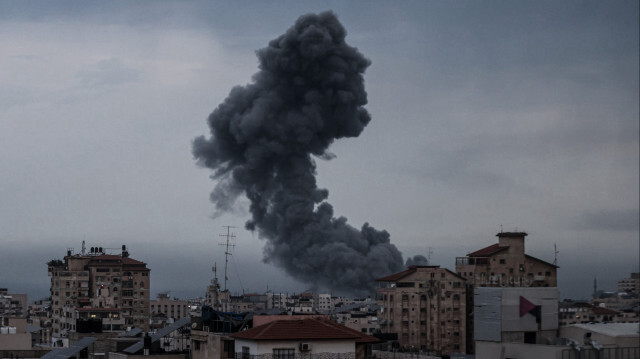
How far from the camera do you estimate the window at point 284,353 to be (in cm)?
3534

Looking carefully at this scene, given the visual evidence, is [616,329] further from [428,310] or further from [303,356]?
[428,310]

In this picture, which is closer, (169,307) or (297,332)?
(297,332)

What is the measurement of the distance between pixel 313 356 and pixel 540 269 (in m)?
63.7

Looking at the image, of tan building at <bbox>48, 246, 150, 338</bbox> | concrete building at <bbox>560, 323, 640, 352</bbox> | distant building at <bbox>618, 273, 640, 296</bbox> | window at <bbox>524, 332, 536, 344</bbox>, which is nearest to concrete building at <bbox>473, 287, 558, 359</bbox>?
window at <bbox>524, 332, 536, 344</bbox>

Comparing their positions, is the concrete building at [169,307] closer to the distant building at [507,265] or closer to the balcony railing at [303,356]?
the distant building at [507,265]

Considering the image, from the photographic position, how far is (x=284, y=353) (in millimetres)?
35438

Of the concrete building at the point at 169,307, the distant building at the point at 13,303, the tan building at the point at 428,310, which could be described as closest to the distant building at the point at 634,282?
the tan building at the point at 428,310

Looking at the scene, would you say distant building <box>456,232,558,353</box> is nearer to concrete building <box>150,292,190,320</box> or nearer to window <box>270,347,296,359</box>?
window <box>270,347,296,359</box>

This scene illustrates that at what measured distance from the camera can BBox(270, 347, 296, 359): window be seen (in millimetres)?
35344

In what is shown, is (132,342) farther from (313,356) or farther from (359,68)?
(359,68)

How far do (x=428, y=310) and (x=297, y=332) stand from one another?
6037 centimetres

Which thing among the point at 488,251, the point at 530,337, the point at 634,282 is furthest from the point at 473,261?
the point at 530,337

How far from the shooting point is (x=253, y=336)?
116 ft

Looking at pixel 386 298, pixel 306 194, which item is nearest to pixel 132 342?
pixel 386 298
